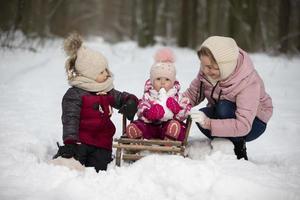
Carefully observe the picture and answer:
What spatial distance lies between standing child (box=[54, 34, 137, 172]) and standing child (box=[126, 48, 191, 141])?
0.48ft

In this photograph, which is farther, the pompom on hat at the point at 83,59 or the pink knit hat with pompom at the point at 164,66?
the pink knit hat with pompom at the point at 164,66

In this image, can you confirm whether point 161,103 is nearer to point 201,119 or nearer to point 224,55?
point 201,119

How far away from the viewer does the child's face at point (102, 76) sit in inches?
147

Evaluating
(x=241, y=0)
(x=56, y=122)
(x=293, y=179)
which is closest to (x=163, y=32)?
(x=241, y=0)

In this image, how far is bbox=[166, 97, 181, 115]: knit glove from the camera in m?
3.84

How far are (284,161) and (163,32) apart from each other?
93.5 feet

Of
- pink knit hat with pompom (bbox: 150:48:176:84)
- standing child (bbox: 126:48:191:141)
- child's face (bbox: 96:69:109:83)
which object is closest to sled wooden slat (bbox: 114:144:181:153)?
standing child (bbox: 126:48:191:141)

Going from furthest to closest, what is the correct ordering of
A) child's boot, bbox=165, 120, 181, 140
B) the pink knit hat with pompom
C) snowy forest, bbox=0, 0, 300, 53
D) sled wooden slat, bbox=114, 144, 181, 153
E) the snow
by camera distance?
snowy forest, bbox=0, 0, 300, 53
the pink knit hat with pompom
child's boot, bbox=165, 120, 181, 140
sled wooden slat, bbox=114, 144, 181, 153
the snow

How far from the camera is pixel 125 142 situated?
3414 millimetres

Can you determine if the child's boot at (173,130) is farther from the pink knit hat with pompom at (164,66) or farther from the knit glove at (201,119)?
the pink knit hat with pompom at (164,66)

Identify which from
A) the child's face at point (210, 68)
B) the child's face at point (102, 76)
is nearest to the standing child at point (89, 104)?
the child's face at point (102, 76)

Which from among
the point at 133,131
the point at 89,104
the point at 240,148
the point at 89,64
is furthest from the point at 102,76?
the point at 240,148

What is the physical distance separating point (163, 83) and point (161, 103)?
0.19 metres

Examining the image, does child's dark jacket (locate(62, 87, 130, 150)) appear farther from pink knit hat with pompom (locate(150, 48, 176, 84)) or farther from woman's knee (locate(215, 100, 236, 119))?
woman's knee (locate(215, 100, 236, 119))
